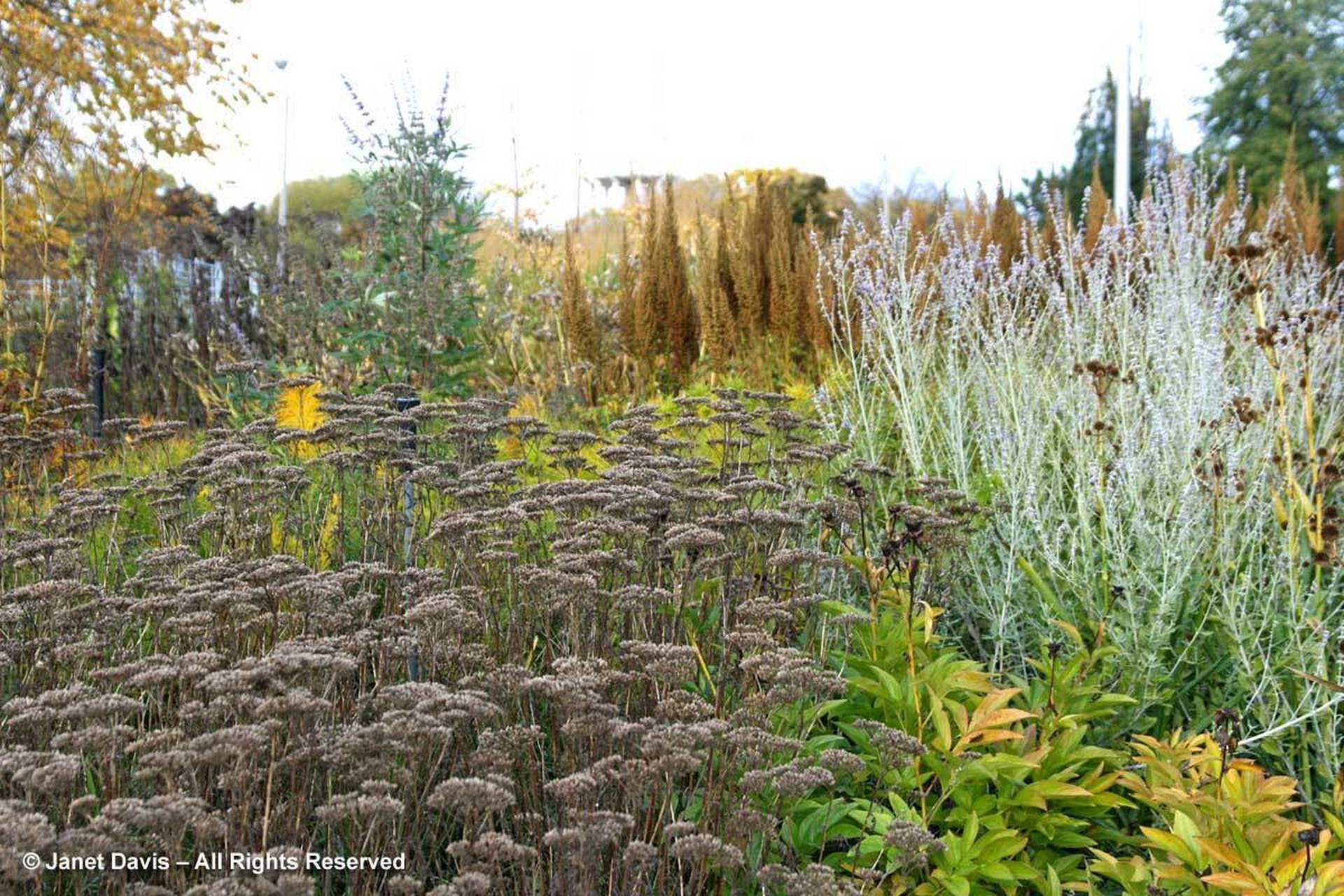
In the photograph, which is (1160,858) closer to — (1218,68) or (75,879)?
(75,879)

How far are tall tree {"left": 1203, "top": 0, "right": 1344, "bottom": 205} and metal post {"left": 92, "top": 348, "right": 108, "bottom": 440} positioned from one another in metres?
24.6

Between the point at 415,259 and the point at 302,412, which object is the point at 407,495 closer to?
the point at 302,412

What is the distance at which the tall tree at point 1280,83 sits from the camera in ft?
90.3

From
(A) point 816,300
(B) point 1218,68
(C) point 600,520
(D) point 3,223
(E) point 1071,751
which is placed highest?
(B) point 1218,68

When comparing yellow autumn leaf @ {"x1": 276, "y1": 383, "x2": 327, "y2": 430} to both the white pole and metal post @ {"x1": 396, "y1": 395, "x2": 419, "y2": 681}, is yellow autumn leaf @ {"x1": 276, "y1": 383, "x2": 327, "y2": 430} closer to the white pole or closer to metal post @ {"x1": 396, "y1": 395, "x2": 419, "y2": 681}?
metal post @ {"x1": 396, "y1": 395, "x2": 419, "y2": 681}

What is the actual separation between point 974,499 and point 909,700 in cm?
168

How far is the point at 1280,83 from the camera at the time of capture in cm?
2830

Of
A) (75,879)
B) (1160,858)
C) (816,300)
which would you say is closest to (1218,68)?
(816,300)

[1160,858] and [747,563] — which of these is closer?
[1160,858]

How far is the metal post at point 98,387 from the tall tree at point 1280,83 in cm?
2457

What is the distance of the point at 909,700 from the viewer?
12.2 ft

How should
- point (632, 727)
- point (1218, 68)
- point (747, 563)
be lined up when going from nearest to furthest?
point (632, 727)
point (747, 563)
point (1218, 68)

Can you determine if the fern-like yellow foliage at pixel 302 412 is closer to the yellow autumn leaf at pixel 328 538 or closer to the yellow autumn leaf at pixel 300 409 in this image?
the yellow autumn leaf at pixel 300 409

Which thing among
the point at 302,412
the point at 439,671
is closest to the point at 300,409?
the point at 302,412
